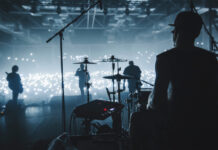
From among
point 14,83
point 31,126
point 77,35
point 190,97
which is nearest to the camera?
point 190,97

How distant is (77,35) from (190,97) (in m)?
11.9

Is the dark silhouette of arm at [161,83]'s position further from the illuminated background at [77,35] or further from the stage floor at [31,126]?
the illuminated background at [77,35]

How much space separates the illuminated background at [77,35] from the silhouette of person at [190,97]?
15.1ft

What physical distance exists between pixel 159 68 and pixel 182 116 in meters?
0.33

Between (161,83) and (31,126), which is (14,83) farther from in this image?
(161,83)

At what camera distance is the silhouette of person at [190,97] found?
935mm

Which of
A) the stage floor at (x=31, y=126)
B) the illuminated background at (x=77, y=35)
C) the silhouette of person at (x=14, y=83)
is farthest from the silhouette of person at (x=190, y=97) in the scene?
the silhouette of person at (x=14, y=83)

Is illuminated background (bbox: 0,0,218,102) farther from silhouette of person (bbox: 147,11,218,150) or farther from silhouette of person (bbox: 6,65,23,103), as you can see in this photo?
silhouette of person (bbox: 147,11,218,150)

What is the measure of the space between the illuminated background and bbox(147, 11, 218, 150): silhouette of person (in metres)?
4.62

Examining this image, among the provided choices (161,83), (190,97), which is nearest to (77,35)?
(161,83)

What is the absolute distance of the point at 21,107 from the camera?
623cm

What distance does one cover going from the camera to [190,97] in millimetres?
941

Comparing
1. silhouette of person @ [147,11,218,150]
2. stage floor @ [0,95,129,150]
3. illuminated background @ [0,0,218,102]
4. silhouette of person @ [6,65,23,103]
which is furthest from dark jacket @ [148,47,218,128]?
silhouette of person @ [6,65,23,103]

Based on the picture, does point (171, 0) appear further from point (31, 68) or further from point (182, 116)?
point (31, 68)
